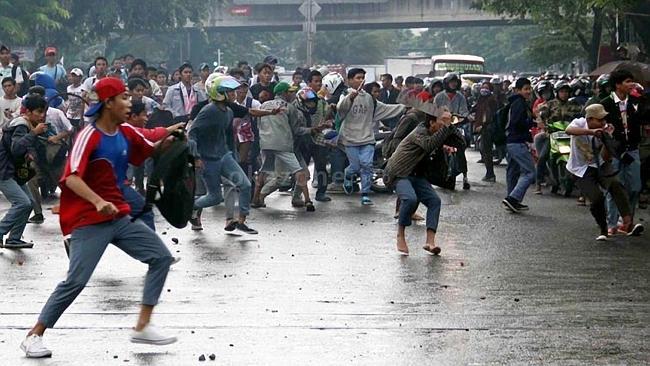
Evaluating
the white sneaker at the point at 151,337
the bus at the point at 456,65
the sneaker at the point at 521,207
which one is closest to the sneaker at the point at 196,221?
the sneaker at the point at 521,207

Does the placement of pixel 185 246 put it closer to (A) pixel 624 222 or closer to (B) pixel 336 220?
(B) pixel 336 220

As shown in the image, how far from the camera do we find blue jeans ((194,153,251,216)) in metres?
15.9

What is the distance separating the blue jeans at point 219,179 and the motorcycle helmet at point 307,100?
4.36 m

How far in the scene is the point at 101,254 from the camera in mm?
9109

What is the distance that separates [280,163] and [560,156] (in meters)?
4.32

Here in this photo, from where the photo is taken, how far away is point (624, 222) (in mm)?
15625

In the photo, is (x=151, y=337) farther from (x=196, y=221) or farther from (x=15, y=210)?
(x=196, y=221)

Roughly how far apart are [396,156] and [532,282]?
2.62 m

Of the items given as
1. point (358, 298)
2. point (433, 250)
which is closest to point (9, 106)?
point (433, 250)

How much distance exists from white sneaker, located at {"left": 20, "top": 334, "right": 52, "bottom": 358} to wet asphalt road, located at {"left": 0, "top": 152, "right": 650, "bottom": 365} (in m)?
0.07

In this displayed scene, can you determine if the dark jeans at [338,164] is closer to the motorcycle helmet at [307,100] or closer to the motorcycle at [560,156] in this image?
the motorcycle helmet at [307,100]

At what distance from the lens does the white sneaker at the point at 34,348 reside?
28.5ft

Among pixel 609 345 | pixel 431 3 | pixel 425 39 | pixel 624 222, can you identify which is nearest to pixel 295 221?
pixel 624 222

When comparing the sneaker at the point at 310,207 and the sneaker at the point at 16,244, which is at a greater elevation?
the sneaker at the point at 16,244
